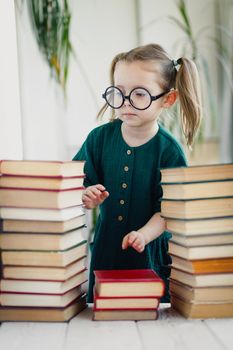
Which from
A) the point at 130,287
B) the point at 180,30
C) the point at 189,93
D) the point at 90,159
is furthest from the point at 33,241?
the point at 180,30

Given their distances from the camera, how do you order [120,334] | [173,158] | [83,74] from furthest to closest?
[83,74] → [173,158] → [120,334]

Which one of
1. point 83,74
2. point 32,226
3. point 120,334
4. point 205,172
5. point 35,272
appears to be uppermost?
point 83,74

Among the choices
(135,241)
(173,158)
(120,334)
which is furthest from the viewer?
(173,158)

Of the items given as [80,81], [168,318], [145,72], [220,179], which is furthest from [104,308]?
[80,81]

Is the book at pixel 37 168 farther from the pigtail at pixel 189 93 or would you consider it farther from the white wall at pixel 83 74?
the white wall at pixel 83 74

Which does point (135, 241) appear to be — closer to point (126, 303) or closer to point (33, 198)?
point (126, 303)

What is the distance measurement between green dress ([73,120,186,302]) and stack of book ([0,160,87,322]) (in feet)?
1.32

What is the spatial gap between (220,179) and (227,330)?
0.31 m

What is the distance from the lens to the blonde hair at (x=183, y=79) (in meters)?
1.31

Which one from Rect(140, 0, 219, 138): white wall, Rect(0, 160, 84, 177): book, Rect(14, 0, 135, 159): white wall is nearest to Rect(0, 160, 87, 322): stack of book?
Rect(0, 160, 84, 177): book

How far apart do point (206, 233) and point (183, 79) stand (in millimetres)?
520

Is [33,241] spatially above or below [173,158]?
below

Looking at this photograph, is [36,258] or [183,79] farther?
[183,79]

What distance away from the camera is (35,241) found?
0.99 m
